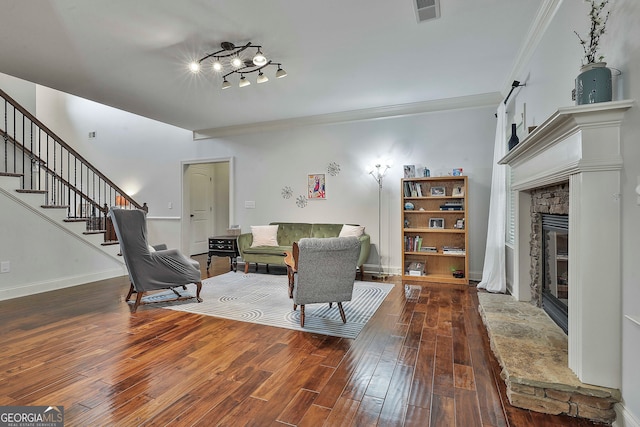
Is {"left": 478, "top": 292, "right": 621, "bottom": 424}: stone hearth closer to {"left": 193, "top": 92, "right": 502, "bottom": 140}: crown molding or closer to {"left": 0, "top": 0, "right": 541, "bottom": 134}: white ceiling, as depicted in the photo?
{"left": 0, "top": 0, "right": 541, "bottom": 134}: white ceiling

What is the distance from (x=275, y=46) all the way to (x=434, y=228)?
3334 millimetres

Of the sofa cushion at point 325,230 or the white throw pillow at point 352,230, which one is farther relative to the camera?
the sofa cushion at point 325,230

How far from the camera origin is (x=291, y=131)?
596 cm

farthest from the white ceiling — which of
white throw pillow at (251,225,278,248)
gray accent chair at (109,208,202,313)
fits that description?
white throw pillow at (251,225,278,248)

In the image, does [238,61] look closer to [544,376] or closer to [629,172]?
[629,172]

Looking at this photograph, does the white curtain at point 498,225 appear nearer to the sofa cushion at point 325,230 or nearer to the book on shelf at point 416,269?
the book on shelf at point 416,269

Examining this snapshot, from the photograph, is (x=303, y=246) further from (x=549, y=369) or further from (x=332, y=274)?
(x=549, y=369)

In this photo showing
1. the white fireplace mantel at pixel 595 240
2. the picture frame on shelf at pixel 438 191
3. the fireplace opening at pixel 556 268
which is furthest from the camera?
the picture frame on shelf at pixel 438 191

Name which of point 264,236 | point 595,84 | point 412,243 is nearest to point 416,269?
point 412,243

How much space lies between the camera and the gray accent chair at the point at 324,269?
9.22 feet

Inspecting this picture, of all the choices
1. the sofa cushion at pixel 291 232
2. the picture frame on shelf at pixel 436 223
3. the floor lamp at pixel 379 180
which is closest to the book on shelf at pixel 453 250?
the picture frame on shelf at pixel 436 223

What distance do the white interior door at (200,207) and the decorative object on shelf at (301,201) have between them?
272cm

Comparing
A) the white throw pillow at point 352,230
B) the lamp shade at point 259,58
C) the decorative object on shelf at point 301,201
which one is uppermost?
the lamp shade at point 259,58

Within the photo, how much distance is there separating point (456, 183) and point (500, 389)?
344 cm
